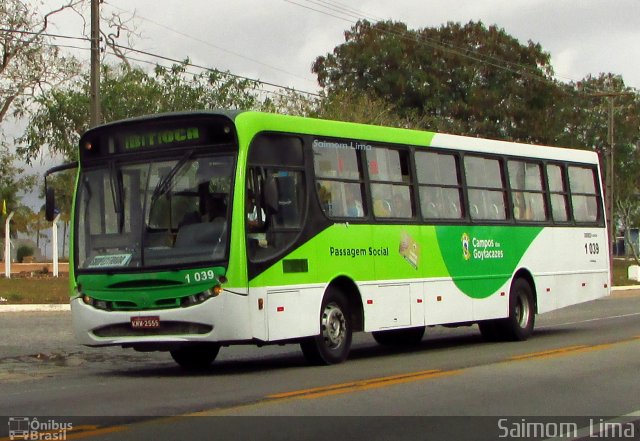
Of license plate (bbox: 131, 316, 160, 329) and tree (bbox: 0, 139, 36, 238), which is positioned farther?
tree (bbox: 0, 139, 36, 238)

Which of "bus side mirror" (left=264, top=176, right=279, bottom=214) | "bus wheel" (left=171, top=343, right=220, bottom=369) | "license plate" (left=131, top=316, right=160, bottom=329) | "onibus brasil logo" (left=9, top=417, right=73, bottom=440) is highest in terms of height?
"bus side mirror" (left=264, top=176, right=279, bottom=214)

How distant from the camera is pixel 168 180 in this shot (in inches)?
525

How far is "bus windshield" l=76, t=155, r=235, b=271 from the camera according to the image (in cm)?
1298

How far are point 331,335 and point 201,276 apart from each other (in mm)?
2190

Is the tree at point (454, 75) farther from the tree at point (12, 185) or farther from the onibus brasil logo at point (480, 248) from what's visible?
the onibus brasil logo at point (480, 248)

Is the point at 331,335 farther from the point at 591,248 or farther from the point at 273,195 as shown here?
the point at 591,248

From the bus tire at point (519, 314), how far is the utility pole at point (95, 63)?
12.1 m

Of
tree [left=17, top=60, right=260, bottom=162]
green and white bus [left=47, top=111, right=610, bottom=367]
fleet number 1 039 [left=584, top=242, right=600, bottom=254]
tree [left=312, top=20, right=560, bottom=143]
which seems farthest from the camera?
tree [left=312, top=20, right=560, bottom=143]

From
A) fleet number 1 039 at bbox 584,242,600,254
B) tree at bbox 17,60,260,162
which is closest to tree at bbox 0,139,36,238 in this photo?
tree at bbox 17,60,260,162

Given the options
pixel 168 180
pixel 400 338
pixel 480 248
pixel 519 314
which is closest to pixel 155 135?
pixel 168 180

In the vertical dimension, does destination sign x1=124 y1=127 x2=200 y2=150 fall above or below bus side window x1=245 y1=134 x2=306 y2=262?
above

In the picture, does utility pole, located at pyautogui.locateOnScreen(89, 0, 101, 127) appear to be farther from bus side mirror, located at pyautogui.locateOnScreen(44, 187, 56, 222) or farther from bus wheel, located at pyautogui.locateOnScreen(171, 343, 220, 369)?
bus wheel, located at pyautogui.locateOnScreen(171, 343, 220, 369)

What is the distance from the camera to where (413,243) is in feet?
52.1

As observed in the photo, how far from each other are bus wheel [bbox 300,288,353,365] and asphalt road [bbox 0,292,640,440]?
0.24 metres
